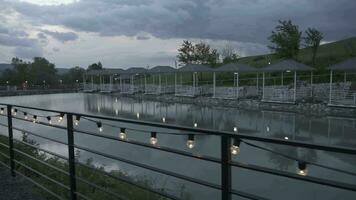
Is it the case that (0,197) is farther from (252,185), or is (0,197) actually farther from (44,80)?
(44,80)

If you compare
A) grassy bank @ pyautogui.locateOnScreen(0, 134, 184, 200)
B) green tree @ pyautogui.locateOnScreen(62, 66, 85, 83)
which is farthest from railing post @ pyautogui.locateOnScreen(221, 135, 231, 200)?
green tree @ pyautogui.locateOnScreen(62, 66, 85, 83)

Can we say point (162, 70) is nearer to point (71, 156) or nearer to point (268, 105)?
point (268, 105)

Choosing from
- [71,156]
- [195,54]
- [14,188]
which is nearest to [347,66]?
[14,188]

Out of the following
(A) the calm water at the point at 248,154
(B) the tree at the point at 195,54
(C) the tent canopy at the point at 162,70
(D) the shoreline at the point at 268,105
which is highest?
(B) the tree at the point at 195,54

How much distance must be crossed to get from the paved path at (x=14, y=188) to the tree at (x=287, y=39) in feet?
98.5

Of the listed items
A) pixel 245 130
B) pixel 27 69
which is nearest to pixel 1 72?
pixel 27 69

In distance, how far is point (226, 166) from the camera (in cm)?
175

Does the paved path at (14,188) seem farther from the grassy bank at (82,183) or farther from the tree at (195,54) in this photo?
the tree at (195,54)

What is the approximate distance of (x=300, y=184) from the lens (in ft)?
25.1

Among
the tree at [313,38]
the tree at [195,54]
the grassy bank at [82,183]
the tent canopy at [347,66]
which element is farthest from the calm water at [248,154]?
the tree at [195,54]

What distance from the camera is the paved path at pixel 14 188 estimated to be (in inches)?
144

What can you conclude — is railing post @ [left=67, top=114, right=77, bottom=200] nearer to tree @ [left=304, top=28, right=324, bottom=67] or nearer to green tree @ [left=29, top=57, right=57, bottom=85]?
tree @ [left=304, top=28, right=324, bottom=67]

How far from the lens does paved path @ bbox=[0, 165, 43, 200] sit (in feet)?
12.0

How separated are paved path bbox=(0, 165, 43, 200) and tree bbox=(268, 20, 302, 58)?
3001cm
